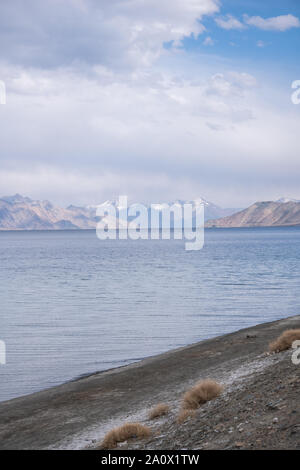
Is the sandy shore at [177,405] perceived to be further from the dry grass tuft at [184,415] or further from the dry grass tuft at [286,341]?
the dry grass tuft at [286,341]

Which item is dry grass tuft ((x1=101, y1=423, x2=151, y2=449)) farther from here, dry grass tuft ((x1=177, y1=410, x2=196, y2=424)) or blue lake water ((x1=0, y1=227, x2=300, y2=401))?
blue lake water ((x1=0, y1=227, x2=300, y2=401))

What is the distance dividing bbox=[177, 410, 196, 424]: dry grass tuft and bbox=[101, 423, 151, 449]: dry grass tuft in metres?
0.70

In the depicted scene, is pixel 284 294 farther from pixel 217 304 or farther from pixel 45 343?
pixel 45 343

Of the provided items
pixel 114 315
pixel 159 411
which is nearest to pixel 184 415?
pixel 159 411

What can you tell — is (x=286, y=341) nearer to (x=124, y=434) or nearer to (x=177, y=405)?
(x=177, y=405)

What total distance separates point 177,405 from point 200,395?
3.21 feet

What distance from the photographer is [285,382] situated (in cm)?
1103

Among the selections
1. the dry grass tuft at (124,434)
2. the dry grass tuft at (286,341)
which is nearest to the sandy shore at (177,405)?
the dry grass tuft at (124,434)

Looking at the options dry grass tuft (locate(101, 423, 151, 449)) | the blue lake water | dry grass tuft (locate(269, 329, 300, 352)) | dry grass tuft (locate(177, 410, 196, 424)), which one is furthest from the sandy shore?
the blue lake water

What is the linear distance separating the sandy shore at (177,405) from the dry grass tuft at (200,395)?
0.34 meters

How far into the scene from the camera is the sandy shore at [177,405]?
8.95m

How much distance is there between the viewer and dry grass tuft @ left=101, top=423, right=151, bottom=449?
1007 centimetres

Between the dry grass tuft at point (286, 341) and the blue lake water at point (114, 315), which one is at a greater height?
the dry grass tuft at point (286, 341)
